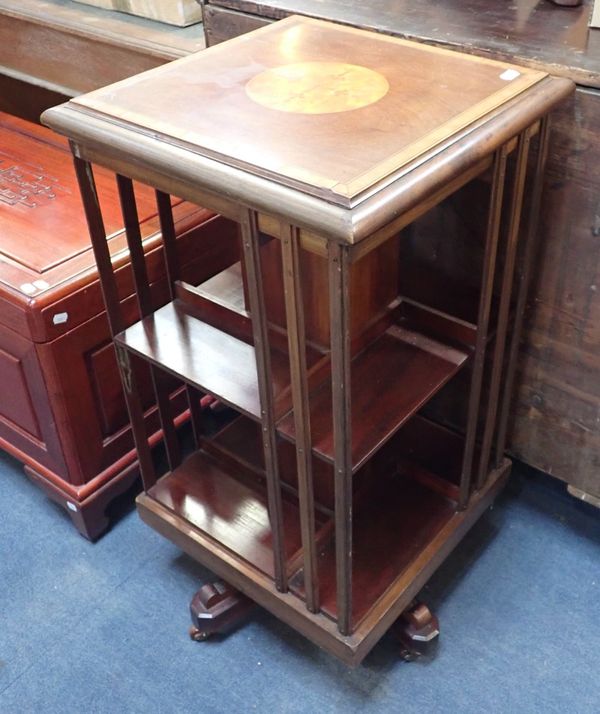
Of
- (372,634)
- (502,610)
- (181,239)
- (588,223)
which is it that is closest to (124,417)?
(181,239)

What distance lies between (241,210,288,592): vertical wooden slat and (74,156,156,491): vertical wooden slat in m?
0.25

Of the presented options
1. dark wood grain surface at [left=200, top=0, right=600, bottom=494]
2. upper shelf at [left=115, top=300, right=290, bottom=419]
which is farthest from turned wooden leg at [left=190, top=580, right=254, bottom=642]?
dark wood grain surface at [left=200, top=0, right=600, bottom=494]

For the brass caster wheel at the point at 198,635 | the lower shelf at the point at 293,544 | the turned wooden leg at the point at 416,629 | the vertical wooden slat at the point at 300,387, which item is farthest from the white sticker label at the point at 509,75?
the brass caster wheel at the point at 198,635

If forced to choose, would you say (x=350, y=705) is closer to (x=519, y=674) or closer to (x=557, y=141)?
(x=519, y=674)

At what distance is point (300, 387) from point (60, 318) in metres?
0.49

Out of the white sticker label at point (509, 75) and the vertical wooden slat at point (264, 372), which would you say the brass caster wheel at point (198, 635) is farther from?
the white sticker label at point (509, 75)

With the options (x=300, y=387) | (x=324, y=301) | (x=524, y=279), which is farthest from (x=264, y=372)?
(x=524, y=279)

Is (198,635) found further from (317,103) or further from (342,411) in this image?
(317,103)

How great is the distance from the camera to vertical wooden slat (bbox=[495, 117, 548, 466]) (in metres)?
0.97

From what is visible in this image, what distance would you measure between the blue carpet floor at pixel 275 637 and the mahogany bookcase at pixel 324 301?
13 cm

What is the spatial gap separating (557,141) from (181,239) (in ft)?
2.02

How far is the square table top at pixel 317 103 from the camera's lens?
76 centimetres

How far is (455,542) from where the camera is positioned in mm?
1204

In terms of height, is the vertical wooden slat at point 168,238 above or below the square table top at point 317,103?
below
